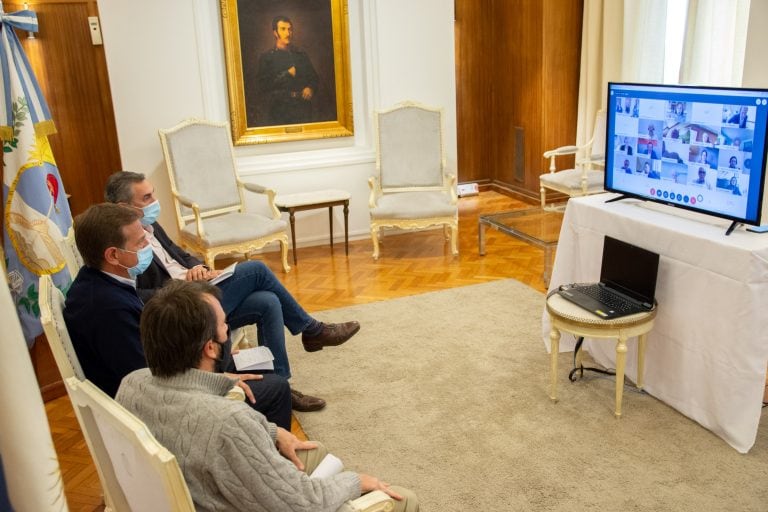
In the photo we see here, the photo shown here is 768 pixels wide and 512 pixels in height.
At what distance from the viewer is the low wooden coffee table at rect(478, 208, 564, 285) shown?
A: 5.13 meters

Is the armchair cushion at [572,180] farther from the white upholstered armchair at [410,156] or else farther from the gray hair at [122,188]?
the gray hair at [122,188]

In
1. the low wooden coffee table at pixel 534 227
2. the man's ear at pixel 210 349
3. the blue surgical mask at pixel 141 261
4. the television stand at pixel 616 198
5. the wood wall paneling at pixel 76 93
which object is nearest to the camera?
the man's ear at pixel 210 349

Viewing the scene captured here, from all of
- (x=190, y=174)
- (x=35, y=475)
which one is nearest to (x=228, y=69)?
(x=190, y=174)

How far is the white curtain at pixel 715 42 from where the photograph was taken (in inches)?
222

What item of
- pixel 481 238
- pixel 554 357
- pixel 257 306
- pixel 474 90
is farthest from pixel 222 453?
pixel 474 90

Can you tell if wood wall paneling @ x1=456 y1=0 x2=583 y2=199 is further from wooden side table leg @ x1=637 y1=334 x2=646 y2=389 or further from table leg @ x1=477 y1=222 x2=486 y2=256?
wooden side table leg @ x1=637 y1=334 x2=646 y2=389

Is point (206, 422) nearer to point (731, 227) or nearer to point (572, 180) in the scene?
point (731, 227)

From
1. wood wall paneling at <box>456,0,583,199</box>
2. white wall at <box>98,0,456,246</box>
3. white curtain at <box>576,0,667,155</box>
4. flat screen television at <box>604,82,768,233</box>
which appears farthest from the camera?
wood wall paneling at <box>456,0,583,199</box>

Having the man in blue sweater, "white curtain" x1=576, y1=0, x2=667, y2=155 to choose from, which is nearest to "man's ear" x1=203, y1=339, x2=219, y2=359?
the man in blue sweater

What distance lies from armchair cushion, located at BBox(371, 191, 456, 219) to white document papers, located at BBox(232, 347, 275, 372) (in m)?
3.06

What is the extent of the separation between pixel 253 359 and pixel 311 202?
313cm

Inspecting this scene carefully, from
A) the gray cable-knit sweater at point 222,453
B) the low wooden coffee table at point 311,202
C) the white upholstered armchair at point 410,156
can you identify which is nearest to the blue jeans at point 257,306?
the gray cable-knit sweater at point 222,453

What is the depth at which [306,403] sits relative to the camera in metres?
3.58

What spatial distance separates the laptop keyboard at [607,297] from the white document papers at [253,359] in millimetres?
1600
